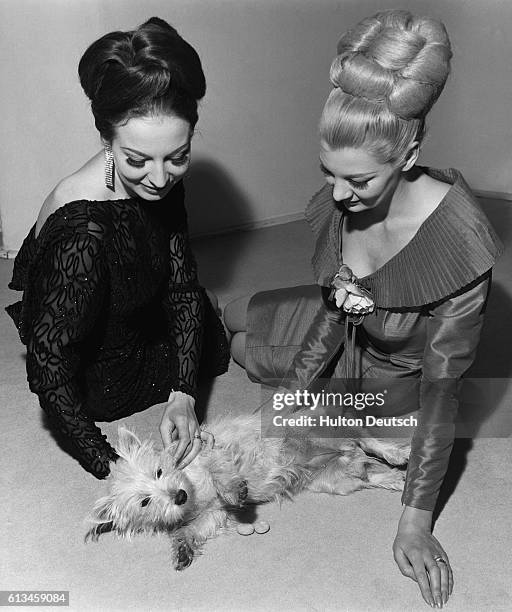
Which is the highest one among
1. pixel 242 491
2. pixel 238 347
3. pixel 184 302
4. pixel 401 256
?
pixel 401 256

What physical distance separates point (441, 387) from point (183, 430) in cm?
61

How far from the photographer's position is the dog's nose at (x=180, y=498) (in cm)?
160

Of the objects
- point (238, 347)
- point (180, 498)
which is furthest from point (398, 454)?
point (238, 347)

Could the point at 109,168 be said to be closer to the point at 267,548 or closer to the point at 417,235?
the point at 417,235

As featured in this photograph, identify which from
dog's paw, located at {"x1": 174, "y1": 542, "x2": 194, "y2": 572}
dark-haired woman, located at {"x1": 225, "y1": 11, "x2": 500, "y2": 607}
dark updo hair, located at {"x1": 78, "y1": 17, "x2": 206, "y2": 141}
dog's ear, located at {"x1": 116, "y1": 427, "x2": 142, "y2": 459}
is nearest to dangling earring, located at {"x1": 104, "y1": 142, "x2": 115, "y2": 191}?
dark updo hair, located at {"x1": 78, "y1": 17, "x2": 206, "y2": 141}

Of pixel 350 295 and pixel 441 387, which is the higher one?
pixel 350 295

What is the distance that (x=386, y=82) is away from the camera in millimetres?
1433

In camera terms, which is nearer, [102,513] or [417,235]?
[102,513]

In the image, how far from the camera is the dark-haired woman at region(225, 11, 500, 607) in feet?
4.76

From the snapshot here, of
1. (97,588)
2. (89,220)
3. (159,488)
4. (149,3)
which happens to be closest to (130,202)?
(89,220)

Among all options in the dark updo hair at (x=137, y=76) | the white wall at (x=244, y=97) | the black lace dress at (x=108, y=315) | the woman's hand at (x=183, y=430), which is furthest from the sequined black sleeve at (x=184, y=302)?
the white wall at (x=244, y=97)

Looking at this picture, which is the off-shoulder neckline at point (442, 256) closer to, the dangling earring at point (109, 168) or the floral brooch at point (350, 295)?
the floral brooch at point (350, 295)

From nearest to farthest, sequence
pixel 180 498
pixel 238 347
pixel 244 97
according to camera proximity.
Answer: pixel 180 498, pixel 238 347, pixel 244 97

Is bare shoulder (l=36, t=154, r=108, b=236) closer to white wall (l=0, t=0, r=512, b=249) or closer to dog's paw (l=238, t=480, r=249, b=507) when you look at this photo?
dog's paw (l=238, t=480, r=249, b=507)
